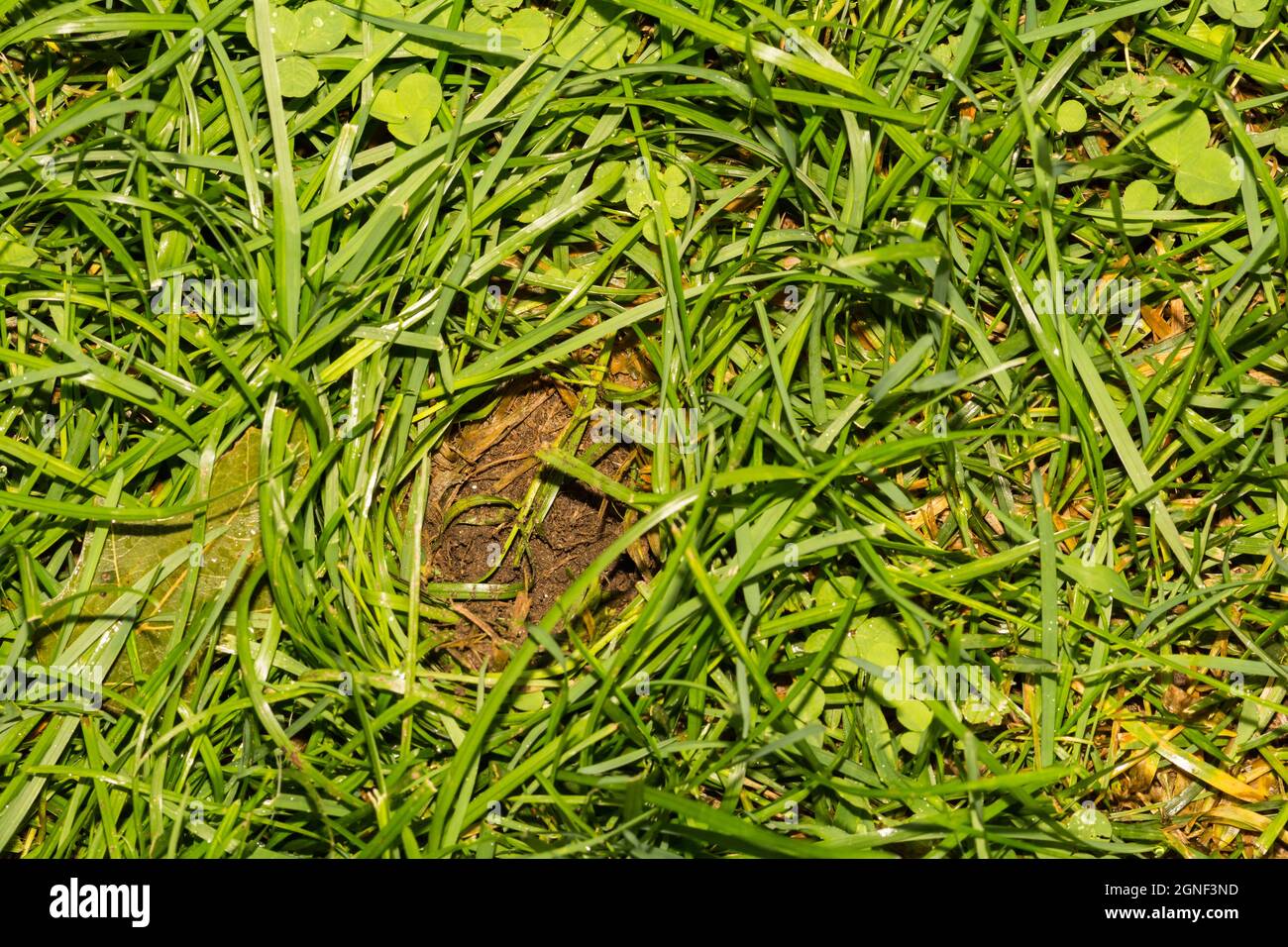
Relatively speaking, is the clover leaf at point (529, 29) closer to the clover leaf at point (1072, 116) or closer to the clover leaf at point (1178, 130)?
the clover leaf at point (1072, 116)

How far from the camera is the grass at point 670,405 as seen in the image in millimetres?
1962

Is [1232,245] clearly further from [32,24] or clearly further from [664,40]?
[32,24]

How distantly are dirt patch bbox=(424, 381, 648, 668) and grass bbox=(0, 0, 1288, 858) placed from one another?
43 mm

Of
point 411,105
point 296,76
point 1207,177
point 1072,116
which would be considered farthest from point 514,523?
point 1207,177

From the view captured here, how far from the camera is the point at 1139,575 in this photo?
6.72 feet

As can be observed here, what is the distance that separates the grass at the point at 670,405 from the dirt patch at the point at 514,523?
4 centimetres

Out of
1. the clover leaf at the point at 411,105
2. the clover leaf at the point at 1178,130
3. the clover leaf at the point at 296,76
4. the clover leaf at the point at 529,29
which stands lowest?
the clover leaf at the point at 1178,130

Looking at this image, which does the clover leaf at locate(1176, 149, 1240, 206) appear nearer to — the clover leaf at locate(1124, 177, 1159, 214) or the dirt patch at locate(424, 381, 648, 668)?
the clover leaf at locate(1124, 177, 1159, 214)

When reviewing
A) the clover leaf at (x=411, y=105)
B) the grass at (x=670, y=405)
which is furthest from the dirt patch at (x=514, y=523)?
the clover leaf at (x=411, y=105)

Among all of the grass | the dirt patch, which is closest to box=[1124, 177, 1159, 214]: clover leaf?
the grass

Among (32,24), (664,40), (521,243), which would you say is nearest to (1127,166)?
(664,40)

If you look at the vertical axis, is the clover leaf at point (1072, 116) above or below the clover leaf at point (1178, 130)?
above
